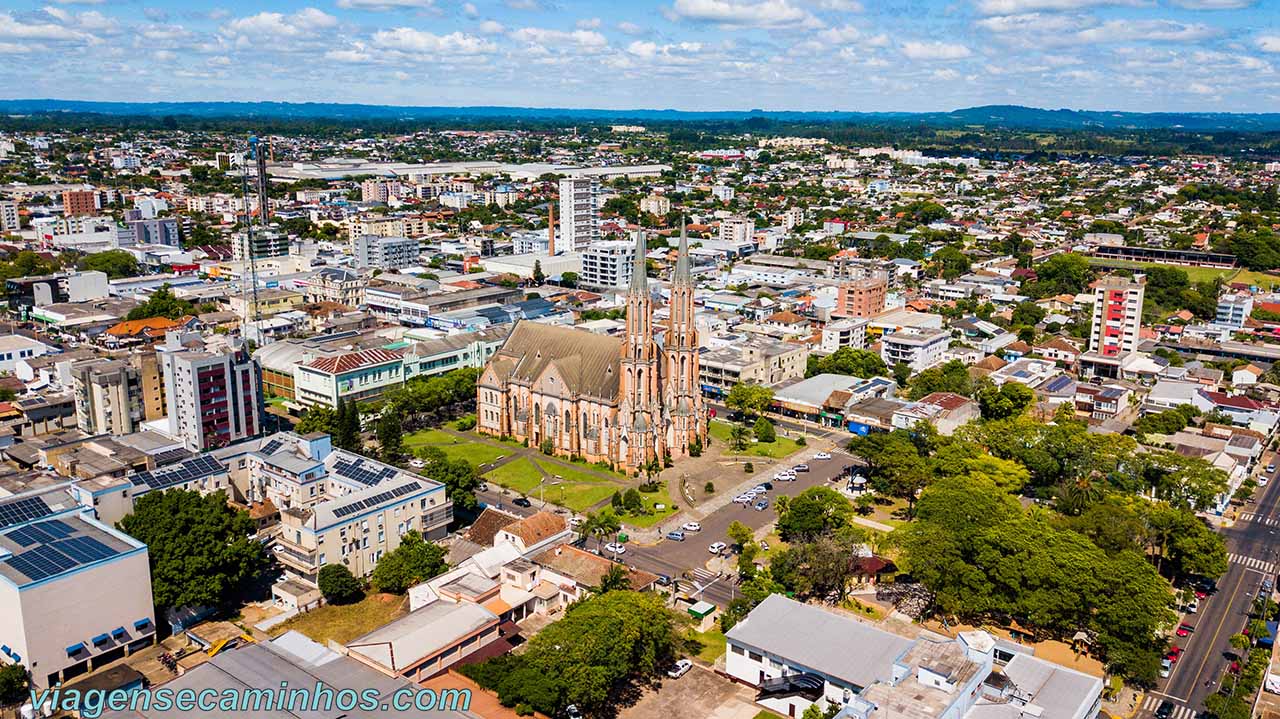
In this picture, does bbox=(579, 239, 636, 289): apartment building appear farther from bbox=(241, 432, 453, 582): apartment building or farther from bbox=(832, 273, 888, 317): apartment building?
bbox=(241, 432, 453, 582): apartment building

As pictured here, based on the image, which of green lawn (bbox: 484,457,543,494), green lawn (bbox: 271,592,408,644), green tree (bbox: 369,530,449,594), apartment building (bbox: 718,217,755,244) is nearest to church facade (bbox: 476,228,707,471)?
green lawn (bbox: 484,457,543,494)

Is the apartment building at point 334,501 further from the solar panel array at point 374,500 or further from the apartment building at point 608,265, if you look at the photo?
the apartment building at point 608,265

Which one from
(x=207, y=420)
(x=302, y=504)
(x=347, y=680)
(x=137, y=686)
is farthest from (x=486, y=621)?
(x=207, y=420)

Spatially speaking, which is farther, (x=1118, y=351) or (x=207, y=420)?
(x=1118, y=351)

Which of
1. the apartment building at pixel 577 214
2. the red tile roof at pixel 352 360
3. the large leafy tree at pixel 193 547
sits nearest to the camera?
the large leafy tree at pixel 193 547

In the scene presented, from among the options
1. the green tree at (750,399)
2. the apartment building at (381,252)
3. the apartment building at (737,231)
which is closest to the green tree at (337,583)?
the green tree at (750,399)

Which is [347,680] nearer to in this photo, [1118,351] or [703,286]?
[1118,351]

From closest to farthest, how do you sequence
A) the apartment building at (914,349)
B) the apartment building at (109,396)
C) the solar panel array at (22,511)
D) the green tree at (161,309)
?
the solar panel array at (22,511) < the apartment building at (109,396) < the apartment building at (914,349) < the green tree at (161,309)
